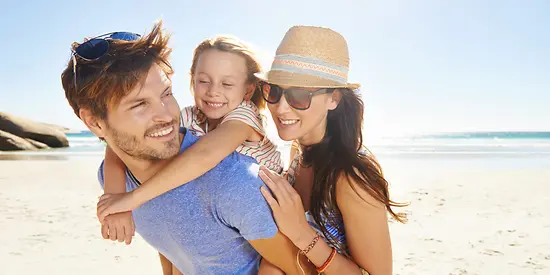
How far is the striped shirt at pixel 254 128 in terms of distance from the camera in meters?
3.34

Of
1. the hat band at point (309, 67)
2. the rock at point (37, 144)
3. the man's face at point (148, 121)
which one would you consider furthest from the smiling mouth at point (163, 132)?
the rock at point (37, 144)

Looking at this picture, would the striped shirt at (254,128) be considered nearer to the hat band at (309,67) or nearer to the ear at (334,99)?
the hat band at (309,67)

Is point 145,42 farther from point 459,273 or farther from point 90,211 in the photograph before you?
point 90,211

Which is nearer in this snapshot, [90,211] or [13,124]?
[90,211]

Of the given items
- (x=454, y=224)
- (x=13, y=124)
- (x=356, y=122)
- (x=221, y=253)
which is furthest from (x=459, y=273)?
(x=13, y=124)

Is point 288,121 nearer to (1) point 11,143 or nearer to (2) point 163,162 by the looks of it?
(2) point 163,162

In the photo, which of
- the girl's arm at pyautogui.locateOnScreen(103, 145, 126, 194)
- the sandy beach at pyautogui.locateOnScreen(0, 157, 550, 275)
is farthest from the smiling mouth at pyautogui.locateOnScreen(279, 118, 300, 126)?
the sandy beach at pyautogui.locateOnScreen(0, 157, 550, 275)

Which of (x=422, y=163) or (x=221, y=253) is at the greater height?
(x=221, y=253)

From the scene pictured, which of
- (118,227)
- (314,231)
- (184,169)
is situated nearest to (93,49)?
(184,169)

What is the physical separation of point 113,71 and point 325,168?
4.40ft

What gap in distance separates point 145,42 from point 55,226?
275 inches

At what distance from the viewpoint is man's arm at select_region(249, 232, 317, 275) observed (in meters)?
2.17

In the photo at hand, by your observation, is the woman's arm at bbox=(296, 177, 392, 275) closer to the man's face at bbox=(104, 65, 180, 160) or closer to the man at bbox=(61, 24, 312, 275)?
the man at bbox=(61, 24, 312, 275)

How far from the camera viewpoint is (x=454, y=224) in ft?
27.9
